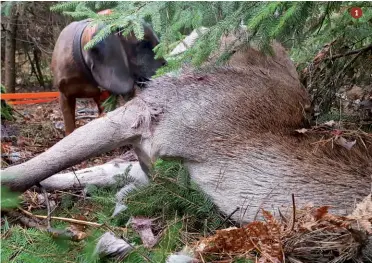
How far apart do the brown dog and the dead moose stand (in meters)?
0.75

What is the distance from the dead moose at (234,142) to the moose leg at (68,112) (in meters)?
1.89

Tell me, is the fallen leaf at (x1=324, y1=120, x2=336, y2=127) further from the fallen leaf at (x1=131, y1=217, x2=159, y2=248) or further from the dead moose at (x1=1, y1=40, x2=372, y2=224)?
the fallen leaf at (x1=131, y1=217, x2=159, y2=248)

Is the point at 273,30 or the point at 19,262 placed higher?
the point at 273,30

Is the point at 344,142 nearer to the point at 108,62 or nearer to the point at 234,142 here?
the point at 234,142

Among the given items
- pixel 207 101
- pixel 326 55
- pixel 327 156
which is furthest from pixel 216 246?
pixel 326 55

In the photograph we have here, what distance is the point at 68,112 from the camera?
530 cm

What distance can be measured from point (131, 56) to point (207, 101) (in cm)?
131

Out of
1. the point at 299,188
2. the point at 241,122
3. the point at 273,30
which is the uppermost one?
the point at 273,30

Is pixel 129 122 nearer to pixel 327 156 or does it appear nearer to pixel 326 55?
pixel 327 156

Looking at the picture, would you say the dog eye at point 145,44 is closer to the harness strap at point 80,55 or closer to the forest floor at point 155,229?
the harness strap at point 80,55

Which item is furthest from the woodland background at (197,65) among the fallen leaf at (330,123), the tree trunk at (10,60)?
the tree trunk at (10,60)

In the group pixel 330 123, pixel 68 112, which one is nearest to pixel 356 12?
pixel 330 123

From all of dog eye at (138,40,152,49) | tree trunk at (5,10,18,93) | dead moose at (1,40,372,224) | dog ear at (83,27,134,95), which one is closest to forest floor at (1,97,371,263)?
dead moose at (1,40,372,224)

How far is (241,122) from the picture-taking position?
125 inches
